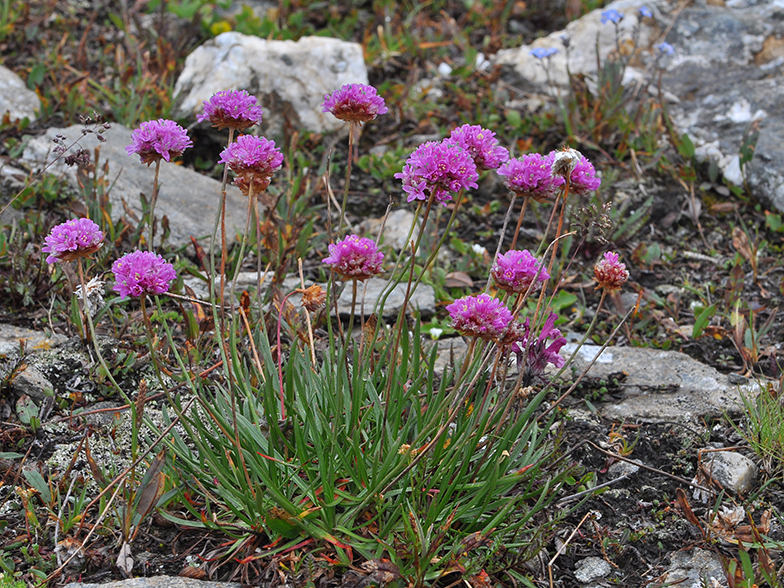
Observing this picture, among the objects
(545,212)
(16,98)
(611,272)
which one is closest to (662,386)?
(611,272)

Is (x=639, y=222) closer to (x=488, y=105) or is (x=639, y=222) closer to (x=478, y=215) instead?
(x=478, y=215)

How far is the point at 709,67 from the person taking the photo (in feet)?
18.7

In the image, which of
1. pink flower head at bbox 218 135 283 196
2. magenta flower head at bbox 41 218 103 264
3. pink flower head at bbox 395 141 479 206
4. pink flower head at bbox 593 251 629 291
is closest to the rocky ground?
pink flower head at bbox 593 251 629 291

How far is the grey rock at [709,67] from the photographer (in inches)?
198

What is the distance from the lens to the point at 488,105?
18.1ft

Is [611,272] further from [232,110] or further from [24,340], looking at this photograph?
[24,340]

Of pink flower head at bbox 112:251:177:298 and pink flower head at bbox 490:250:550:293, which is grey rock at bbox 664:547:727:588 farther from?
pink flower head at bbox 112:251:177:298

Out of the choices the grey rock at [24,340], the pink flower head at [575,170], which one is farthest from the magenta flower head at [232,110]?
the grey rock at [24,340]

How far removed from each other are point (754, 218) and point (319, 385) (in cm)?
361

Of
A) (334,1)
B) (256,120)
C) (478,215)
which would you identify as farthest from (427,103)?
(256,120)

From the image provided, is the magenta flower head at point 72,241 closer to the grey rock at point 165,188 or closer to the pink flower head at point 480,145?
the pink flower head at point 480,145

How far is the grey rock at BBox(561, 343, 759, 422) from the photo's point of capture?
3000mm

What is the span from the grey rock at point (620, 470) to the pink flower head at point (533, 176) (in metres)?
1.22

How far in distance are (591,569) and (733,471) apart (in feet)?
2.35
